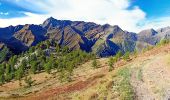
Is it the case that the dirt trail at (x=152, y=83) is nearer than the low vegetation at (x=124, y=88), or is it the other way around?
the low vegetation at (x=124, y=88)

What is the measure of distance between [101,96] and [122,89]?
2536mm

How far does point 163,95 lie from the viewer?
109ft

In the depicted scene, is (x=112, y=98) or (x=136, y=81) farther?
(x=136, y=81)

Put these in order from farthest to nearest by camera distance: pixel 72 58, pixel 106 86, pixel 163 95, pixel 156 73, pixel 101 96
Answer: pixel 72 58
pixel 156 73
pixel 106 86
pixel 101 96
pixel 163 95

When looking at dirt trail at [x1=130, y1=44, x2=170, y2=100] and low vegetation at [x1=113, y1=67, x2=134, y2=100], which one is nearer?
low vegetation at [x1=113, y1=67, x2=134, y2=100]

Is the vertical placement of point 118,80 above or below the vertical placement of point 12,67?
above

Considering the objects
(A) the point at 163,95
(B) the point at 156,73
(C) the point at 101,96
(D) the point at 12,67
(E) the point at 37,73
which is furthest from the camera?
(D) the point at 12,67

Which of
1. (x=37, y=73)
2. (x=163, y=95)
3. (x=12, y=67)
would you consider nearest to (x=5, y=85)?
(x=37, y=73)

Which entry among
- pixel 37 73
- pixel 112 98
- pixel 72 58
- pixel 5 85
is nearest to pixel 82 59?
pixel 72 58

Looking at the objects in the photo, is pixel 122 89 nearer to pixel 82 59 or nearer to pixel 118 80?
pixel 118 80

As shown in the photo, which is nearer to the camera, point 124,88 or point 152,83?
point 124,88

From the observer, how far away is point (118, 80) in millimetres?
41906

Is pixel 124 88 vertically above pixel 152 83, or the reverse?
pixel 152 83

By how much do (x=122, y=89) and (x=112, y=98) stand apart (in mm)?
2378
